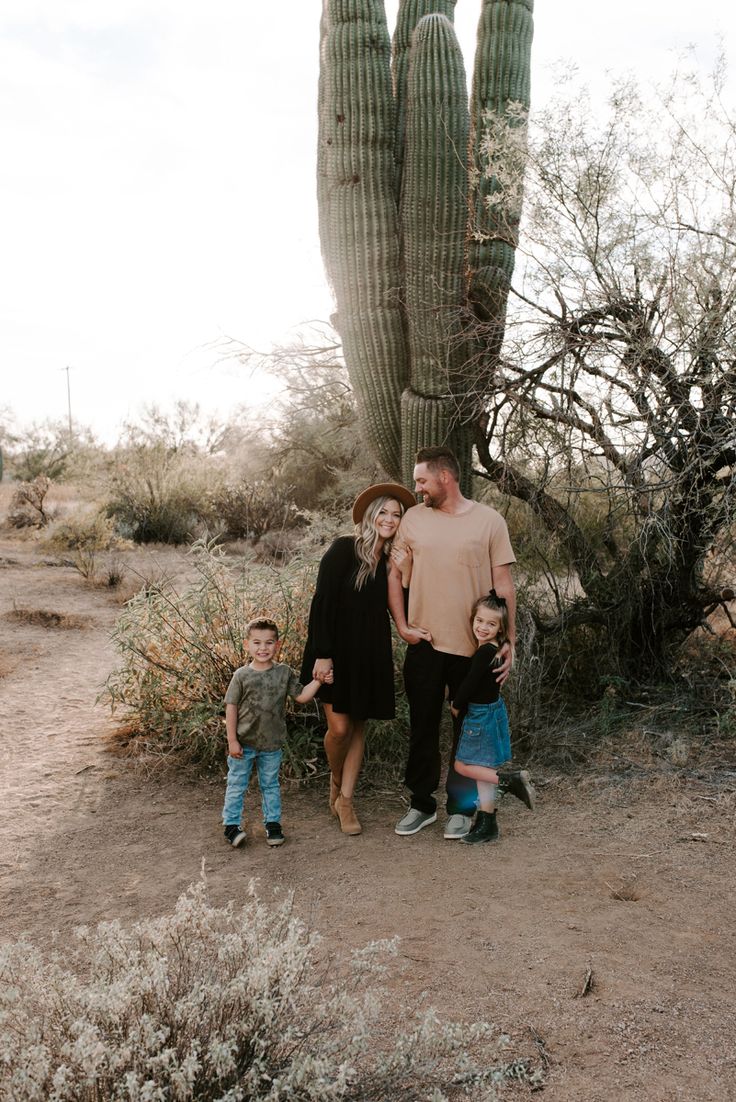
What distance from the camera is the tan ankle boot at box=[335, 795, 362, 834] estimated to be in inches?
171

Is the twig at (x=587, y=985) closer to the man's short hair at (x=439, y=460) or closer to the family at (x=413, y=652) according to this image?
the family at (x=413, y=652)

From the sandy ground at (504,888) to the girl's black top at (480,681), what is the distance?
2.21ft

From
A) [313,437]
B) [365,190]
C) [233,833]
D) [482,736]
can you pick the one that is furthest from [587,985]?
[313,437]

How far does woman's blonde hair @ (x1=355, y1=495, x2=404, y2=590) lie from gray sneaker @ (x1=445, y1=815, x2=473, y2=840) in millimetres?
1186

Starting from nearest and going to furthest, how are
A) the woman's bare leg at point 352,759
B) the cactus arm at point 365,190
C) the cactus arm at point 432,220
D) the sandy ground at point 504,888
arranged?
the sandy ground at point 504,888 → the woman's bare leg at point 352,759 → the cactus arm at point 432,220 → the cactus arm at point 365,190

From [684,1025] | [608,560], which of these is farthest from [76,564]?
[684,1025]

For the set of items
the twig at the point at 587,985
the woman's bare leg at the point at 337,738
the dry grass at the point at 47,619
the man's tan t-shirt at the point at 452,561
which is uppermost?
the man's tan t-shirt at the point at 452,561

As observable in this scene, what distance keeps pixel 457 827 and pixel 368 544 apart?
4.57ft

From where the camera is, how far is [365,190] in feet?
22.3

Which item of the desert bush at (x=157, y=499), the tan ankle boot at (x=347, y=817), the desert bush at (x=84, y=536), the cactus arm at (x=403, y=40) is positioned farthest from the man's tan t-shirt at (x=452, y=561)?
the desert bush at (x=157, y=499)

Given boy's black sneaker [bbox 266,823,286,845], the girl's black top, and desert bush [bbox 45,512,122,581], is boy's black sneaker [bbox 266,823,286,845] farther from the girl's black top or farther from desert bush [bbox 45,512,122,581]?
desert bush [bbox 45,512,122,581]

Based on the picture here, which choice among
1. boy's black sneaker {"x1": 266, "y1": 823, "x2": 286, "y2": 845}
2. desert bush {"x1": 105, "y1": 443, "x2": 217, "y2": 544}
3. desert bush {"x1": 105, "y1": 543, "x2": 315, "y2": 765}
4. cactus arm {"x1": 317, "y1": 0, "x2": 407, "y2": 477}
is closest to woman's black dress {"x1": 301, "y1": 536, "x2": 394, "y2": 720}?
boy's black sneaker {"x1": 266, "y1": 823, "x2": 286, "y2": 845}

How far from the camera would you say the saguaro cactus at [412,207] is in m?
6.56

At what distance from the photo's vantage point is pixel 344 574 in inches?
169
